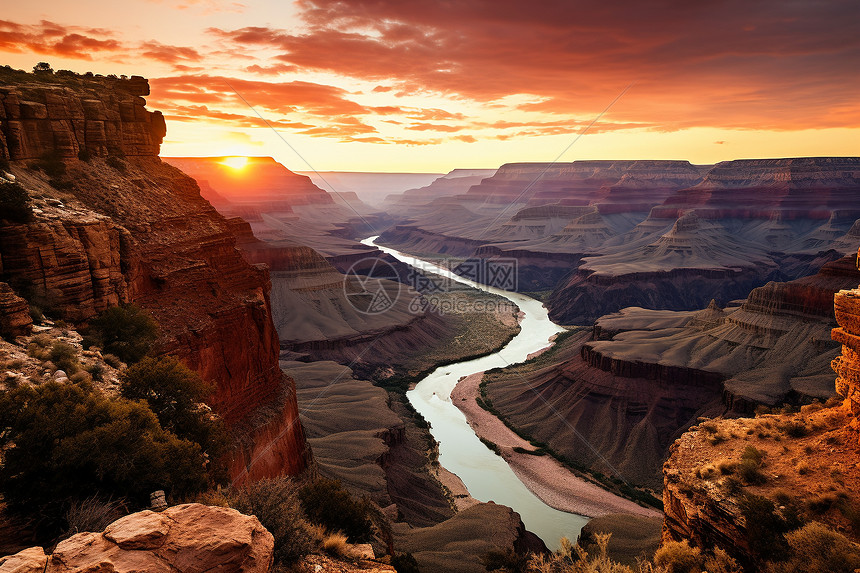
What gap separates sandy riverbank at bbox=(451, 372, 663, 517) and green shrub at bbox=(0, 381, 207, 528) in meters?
33.4

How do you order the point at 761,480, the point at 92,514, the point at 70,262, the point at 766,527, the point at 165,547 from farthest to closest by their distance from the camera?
the point at 70,262, the point at 761,480, the point at 766,527, the point at 92,514, the point at 165,547

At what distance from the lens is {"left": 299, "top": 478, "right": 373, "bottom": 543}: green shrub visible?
20.0 metres

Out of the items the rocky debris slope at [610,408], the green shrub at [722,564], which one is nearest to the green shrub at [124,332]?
the green shrub at [722,564]

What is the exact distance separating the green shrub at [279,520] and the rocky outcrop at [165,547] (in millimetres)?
2122

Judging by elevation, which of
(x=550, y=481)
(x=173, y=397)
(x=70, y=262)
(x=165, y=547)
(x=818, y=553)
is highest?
(x=70, y=262)

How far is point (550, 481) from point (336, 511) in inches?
1036

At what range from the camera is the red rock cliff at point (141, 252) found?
16359mm

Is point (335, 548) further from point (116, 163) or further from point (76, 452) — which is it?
point (116, 163)

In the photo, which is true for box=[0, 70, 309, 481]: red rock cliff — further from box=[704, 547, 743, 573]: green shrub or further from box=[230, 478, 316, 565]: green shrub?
box=[704, 547, 743, 573]: green shrub

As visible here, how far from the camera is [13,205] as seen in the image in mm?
15156

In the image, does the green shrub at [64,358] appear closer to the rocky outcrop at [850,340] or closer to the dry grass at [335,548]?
the dry grass at [335,548]

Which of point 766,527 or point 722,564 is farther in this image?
point 722,564

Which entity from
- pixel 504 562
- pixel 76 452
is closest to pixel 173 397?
pixel 76 452

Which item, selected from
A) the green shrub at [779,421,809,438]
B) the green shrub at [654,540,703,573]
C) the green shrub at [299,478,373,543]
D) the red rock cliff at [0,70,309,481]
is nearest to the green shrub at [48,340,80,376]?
the red rock cliff at [0,70,309,481]
